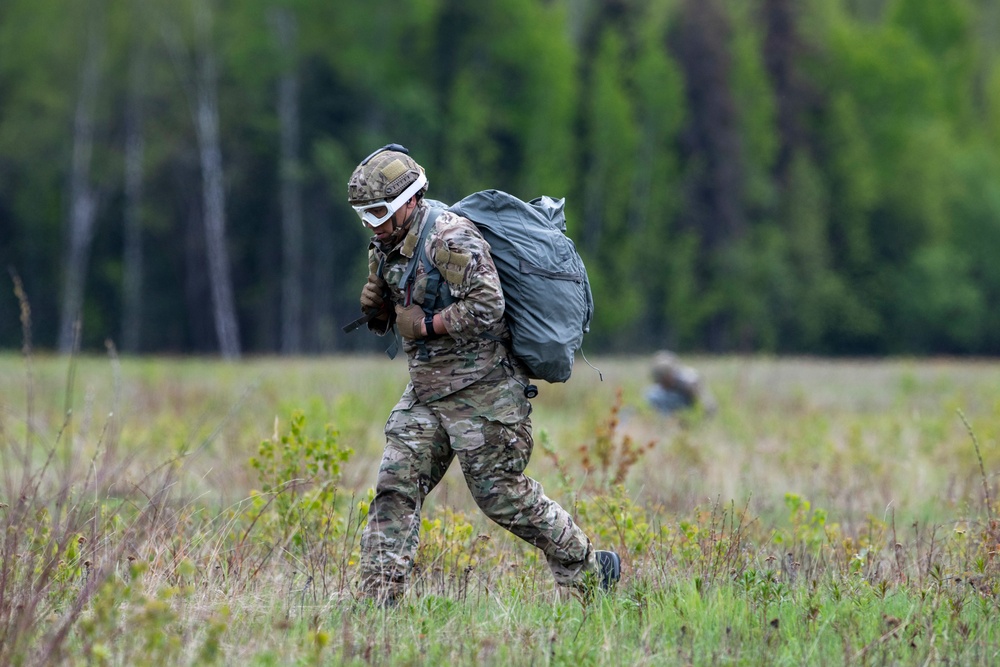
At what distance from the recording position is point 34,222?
36.9 m

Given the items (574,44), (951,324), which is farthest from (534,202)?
(951,324)

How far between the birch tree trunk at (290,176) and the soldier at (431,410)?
2911 centimetres

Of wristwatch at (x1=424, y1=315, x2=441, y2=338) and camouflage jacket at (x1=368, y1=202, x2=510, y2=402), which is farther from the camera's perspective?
wristwatch at (x1=424, y1=315, x2=441, y2=338)

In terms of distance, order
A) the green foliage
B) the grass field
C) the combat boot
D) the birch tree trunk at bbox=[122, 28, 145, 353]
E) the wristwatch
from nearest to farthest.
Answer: the grass field
the wristwatch
the combat boot
the green foliage
the birch tree trunk at bbox=[122, 28, 145, 353]

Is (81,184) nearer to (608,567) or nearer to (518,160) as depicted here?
(518,160)

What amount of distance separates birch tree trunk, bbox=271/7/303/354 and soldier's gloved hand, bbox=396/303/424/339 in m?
29.2

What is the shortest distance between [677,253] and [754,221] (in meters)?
4.73

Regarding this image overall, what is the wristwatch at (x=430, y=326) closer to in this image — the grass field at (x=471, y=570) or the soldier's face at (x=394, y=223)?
the soldier's face at (x=394, y=223)

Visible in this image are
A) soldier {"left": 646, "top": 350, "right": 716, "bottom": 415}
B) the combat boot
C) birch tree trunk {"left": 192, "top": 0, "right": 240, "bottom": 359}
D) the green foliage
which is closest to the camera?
the combat boot

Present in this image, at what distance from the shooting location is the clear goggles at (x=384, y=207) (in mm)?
4750

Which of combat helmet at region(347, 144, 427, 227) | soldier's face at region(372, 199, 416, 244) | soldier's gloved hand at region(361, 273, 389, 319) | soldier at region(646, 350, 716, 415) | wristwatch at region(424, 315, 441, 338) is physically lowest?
soldier at region(646, 350, 716, 415)

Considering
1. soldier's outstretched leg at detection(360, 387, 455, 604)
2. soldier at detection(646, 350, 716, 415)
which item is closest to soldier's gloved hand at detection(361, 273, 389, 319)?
soldier's outstretched leg at detection(360, 387, 455, 604)

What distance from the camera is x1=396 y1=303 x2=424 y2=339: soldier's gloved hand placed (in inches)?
187

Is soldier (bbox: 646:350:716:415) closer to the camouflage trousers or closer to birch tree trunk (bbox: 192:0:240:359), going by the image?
the camouflage trousers
